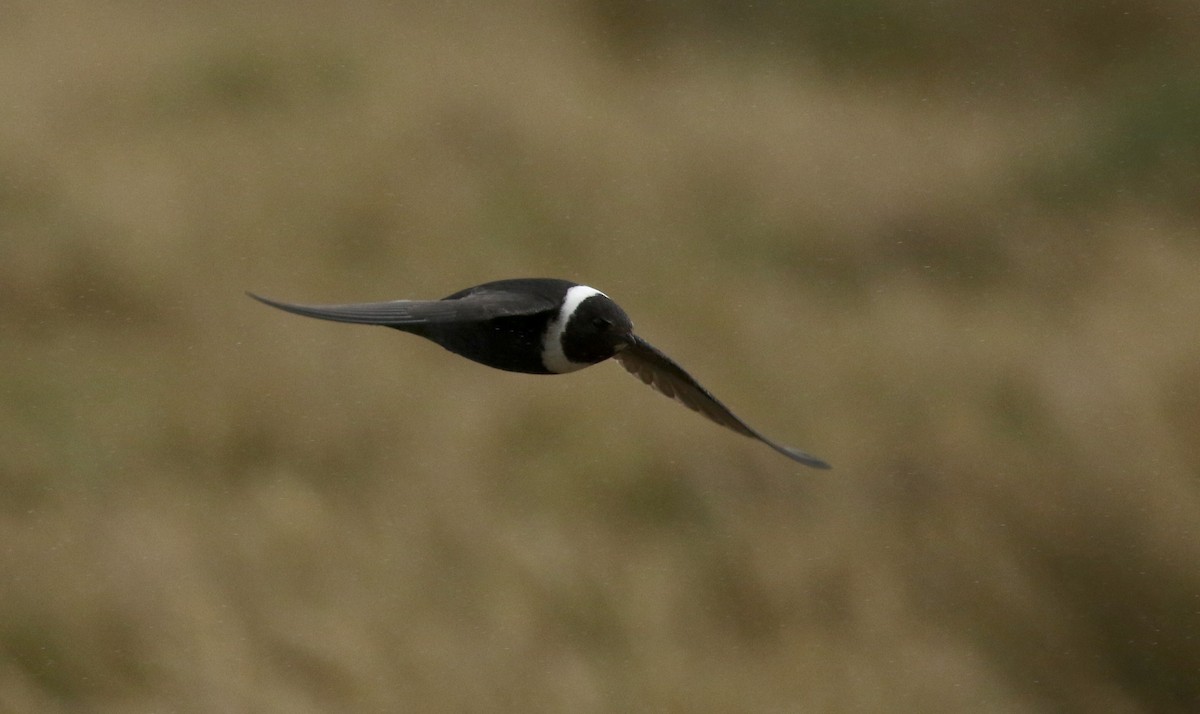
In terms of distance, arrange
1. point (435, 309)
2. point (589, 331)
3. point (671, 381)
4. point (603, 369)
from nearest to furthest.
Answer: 1. point (435, 309)
2. point (589, 331)
3. point (671, 381)
4. point (603, 369)

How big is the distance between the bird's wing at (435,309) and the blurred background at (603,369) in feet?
14.1

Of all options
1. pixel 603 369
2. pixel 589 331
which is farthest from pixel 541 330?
pixel 603 369

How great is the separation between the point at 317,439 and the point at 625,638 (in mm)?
2150

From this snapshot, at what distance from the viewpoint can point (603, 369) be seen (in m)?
9.61

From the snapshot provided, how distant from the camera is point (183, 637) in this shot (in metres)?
7.81

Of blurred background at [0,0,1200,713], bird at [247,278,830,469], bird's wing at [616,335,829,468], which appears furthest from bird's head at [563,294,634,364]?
blurred background at [0,0,1200,713]

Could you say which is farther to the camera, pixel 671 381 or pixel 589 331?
pixel 671 381

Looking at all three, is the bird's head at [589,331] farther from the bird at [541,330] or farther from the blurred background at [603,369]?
the blurred background at [603,369]

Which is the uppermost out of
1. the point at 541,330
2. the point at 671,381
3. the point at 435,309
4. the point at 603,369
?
the point at 435,309

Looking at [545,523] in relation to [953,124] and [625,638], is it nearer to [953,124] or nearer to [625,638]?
[625,638]

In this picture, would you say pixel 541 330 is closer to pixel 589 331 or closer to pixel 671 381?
pixel 589 331

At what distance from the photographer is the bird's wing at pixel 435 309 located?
3.77 m

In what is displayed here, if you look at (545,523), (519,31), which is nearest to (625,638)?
(545,523)

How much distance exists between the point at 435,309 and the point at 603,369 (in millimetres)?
5609
